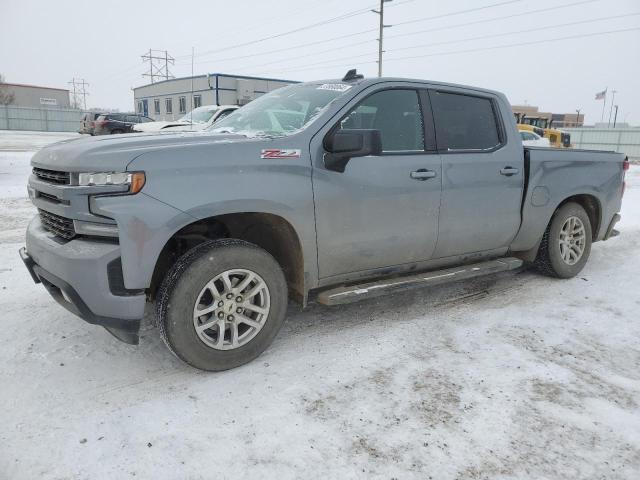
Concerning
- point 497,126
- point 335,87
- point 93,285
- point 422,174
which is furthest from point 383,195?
point 93,285

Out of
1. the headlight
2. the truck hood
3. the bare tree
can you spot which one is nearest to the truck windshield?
the truck hood

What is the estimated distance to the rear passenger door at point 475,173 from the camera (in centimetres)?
387

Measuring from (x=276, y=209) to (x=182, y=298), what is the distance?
0.78 meters

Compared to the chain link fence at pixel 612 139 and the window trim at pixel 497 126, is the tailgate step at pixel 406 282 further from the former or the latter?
the chain link fence at pixel 612 139

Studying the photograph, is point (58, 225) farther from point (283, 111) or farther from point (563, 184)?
point (563, 184)

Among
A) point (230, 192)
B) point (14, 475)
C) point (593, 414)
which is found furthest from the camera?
point (230, 192)

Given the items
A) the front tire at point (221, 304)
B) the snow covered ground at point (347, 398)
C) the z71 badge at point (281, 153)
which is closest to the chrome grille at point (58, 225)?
the front tire at point (221, 304)

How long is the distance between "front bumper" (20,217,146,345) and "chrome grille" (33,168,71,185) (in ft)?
1.17

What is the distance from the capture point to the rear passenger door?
3867mm

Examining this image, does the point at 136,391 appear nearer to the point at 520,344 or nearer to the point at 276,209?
the point at 276,209

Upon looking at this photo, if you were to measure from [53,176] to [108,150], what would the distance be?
0.46 metres

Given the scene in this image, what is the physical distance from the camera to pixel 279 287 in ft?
10.4

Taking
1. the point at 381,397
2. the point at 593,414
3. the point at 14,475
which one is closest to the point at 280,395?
the point at 381,397

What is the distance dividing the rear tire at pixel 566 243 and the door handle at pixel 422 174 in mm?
1842
